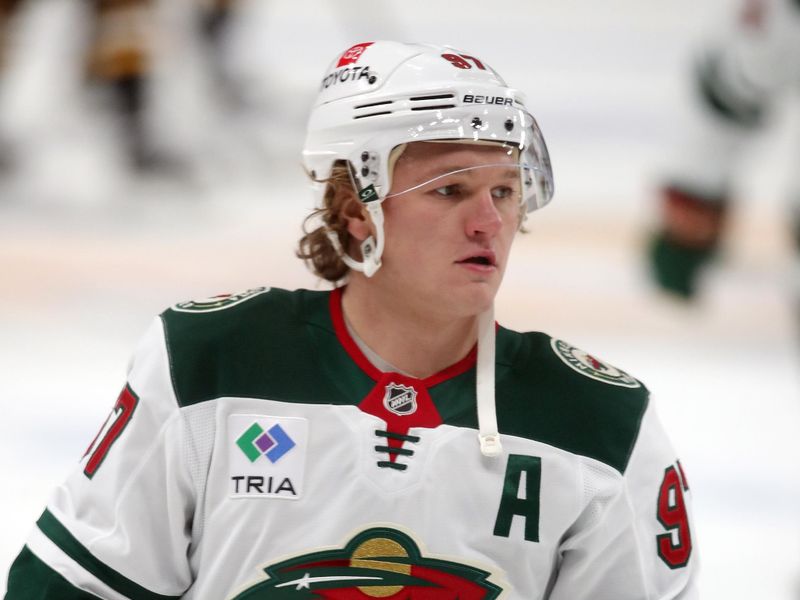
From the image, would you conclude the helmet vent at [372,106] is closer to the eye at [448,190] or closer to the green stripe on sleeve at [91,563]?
the eye at [448,190]

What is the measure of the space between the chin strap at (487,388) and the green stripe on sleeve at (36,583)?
1.86 ft

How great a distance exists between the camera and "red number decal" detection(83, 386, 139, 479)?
1611 millimetres

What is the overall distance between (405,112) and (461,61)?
0.50 ft

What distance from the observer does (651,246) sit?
15.1 feet

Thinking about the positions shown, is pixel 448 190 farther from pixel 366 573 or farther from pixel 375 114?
pixel 366 573

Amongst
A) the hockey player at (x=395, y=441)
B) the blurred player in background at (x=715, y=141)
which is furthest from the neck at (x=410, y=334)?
the blurred player in background at (x=715, y=141)

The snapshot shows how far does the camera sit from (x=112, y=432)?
1.62 metres

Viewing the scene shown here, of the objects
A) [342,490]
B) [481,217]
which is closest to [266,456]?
[342,490]

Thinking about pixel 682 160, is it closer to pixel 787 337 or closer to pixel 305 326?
pixel 787 337

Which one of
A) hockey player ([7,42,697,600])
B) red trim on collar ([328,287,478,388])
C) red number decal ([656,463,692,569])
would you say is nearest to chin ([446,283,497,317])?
hockey player ([7,42,697,600])

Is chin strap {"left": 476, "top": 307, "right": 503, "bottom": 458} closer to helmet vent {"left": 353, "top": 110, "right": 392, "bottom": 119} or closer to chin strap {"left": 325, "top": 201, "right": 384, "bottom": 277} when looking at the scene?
chin strap {"left": 325, "top": 201, "right": 384, "bottom": 277}

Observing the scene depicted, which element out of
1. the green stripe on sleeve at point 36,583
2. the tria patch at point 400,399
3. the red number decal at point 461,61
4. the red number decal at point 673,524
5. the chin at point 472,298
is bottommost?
the green stripe on sleeve at point 36,583

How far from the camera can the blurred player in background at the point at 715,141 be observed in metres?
4.54

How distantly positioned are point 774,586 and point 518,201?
1.84m
